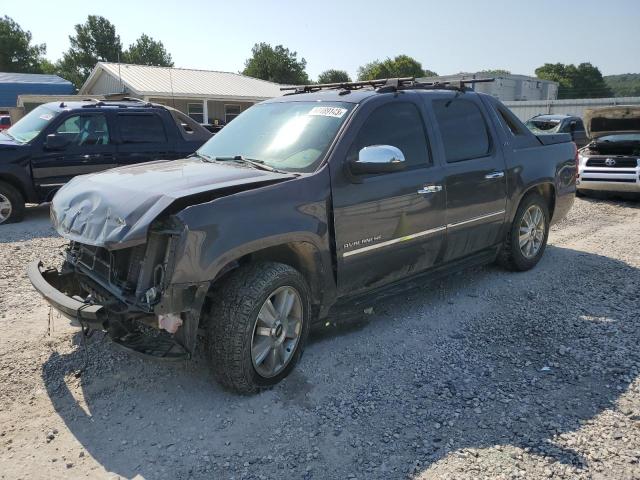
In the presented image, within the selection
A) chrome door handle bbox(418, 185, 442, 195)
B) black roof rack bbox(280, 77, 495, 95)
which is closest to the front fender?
chrome door handle bbox(418, 185, 442, 195)

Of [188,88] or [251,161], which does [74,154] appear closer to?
[251,161]

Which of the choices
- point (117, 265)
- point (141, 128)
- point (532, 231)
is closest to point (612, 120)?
point (532, 231)

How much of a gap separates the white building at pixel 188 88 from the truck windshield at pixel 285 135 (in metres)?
20.8

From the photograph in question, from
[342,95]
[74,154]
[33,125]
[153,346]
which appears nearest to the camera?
[153,346]

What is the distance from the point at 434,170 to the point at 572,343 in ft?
5.95

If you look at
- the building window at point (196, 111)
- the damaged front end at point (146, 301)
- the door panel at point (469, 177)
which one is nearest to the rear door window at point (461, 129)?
the door panel at point (469, 177)

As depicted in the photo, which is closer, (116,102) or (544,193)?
(544,193)

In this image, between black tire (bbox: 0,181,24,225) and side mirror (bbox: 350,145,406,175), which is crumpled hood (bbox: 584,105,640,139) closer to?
side mirror (bbox: 350,145,406,175)

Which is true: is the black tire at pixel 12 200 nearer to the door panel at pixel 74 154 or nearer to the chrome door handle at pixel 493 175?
the door panel at pixel 74 154

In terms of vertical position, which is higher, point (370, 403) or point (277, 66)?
point (277, 66)

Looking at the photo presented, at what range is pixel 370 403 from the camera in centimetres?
343

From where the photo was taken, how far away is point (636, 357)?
4.02 metres

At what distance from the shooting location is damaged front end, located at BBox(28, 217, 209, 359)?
3002 mm

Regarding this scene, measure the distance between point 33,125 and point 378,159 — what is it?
7456mm
